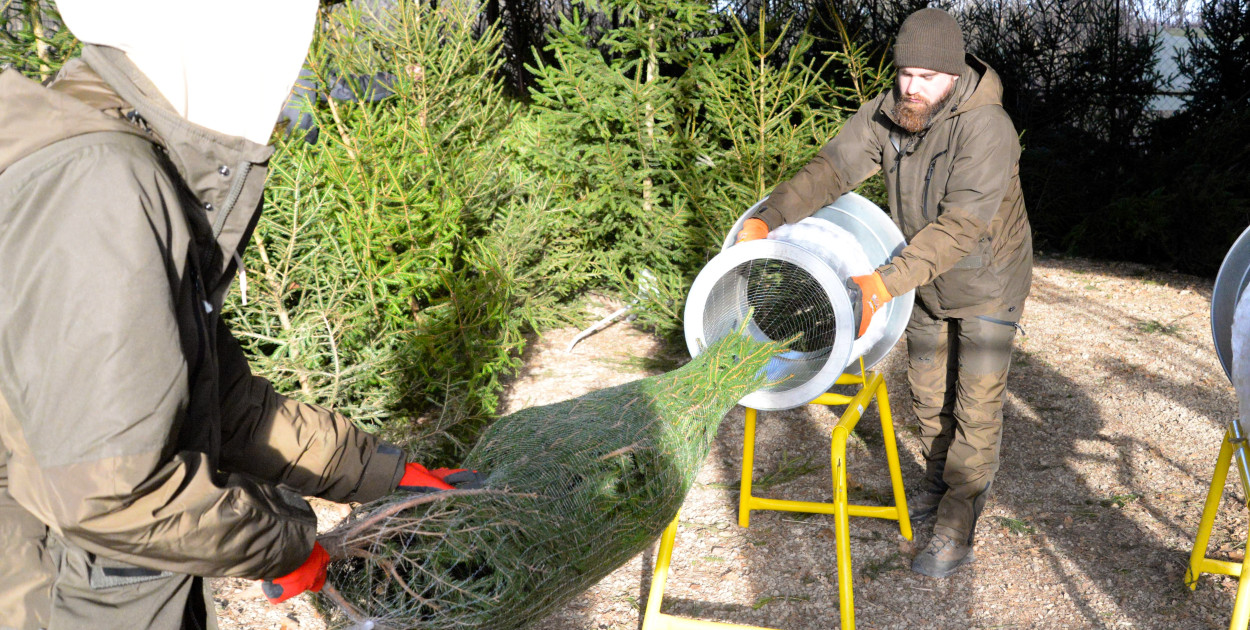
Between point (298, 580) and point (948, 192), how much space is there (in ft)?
7.21

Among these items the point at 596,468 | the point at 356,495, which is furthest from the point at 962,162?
the point at 356,495

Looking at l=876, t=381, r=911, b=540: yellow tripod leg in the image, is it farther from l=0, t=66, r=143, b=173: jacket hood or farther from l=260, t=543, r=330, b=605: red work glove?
l=0, t=66, r=143, b=173: jacket hood

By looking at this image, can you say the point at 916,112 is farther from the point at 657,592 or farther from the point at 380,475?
the point at 380,475

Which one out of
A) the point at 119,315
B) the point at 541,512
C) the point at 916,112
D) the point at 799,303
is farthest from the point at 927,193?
the point at 119,315

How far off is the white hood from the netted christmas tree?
824 mm

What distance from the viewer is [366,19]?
3869mm

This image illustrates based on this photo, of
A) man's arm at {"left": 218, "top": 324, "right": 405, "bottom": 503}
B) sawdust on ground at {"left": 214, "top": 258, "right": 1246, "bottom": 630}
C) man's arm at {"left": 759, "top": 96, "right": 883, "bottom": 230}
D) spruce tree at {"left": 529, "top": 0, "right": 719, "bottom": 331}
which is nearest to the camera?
man's arm at {"left": 218, "top": 324, "right": 405, "bottom": 503}

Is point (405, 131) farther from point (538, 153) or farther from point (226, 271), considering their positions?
point (226, 271)

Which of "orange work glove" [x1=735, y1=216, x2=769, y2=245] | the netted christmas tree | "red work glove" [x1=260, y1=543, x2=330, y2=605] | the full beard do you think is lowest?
the netted christmas tree

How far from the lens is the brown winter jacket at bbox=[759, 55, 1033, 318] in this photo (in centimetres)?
252

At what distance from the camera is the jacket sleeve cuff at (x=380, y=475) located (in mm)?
1747

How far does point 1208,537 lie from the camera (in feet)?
9.31

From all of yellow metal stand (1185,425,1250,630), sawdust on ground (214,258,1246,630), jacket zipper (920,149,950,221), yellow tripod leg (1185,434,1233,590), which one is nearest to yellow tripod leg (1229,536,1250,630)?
yellow metal stand (1185,425,1250,630)

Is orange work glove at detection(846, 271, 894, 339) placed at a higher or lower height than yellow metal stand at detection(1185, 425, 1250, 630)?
higher
